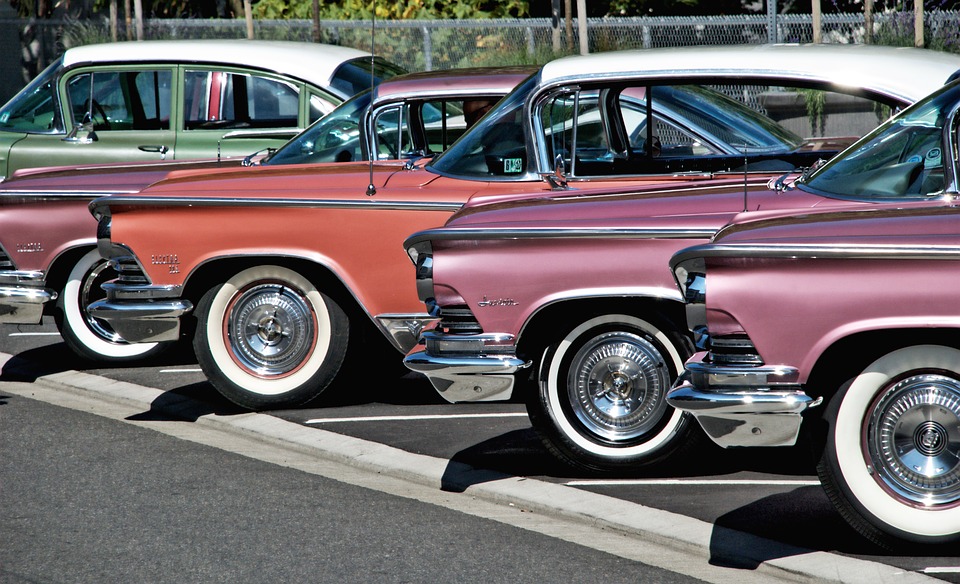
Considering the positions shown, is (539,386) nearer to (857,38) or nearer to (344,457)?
(344,457)

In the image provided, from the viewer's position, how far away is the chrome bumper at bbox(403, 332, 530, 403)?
19.1 feet

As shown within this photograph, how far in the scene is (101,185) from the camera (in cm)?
840

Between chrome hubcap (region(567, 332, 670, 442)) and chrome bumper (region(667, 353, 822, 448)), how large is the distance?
802 millimetres

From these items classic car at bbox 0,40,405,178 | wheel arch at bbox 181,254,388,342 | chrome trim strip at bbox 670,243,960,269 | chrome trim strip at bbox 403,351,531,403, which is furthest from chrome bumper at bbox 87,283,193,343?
classic car at bbox 0,40,405,178

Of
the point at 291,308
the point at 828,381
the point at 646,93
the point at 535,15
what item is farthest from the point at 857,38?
the point at 828,381

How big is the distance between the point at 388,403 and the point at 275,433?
85 cm

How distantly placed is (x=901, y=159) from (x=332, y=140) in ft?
14.9

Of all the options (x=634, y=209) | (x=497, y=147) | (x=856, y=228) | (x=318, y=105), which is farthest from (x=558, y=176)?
(x=318, y=105)

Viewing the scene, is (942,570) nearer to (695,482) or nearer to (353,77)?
(695,482)

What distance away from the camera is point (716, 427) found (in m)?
4.93

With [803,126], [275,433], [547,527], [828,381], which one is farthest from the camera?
[803,126]

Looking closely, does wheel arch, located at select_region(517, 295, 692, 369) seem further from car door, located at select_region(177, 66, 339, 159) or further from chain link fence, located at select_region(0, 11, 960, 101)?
chain link fence, located at select_region(0, 11, 960, 101)

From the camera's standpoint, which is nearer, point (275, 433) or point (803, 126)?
point (275, 433)

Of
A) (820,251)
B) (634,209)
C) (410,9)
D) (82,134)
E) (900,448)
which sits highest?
(410,9)
